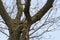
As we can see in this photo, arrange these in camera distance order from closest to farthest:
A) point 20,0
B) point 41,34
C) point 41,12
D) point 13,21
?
point 41,12 < point 13,21 < point 20,0 < point 41,34

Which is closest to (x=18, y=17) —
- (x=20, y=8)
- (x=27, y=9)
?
(x=20, y=8)

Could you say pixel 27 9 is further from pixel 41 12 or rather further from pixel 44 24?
pixel 44 24

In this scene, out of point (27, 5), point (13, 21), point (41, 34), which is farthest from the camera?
point (41, 34)

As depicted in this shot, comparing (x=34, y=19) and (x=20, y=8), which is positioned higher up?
(x=20, y=8)

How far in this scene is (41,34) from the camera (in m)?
7.96

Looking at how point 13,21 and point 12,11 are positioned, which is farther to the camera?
point 12,11

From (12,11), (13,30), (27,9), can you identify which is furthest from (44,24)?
(27,9)

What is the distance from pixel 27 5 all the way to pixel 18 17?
5.02 feet

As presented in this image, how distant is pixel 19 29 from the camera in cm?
512

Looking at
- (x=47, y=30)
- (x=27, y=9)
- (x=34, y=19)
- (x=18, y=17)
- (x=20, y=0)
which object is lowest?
(x=27, y=9)

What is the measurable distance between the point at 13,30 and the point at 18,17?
0.54 m

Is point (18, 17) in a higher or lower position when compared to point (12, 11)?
lower

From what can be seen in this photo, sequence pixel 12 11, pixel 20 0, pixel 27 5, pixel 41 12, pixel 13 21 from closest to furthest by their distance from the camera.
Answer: pixel 27 5 < pixel 41 12 < pixel 13 21 < pixel 20 0 < pixel 12 11

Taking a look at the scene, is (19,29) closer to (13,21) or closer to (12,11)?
(13,21)
